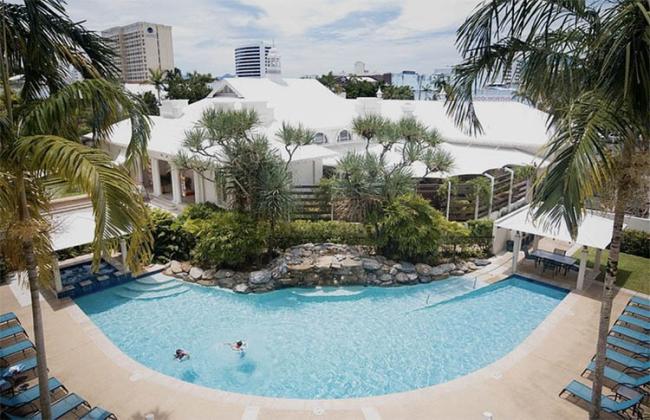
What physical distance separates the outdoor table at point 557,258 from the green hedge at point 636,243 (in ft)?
12.9

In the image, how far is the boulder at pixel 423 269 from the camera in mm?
17969

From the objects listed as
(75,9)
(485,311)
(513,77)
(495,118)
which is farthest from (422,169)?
(75,9)

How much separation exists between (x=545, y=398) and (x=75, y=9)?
43.7ft

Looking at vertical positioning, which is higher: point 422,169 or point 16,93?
point 16,93

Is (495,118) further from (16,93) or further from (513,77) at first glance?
(16,93)

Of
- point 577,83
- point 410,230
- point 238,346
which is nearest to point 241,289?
point 238,346

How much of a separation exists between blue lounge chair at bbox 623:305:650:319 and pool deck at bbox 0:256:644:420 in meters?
1.28

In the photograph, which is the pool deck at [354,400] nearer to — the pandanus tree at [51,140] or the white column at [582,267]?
the pandanus tree at [51,140]

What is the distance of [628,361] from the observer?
35.4 feet

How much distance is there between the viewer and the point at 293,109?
31.2 m

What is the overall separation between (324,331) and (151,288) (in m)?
7.31

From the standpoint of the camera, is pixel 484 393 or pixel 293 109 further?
pixel 293 109

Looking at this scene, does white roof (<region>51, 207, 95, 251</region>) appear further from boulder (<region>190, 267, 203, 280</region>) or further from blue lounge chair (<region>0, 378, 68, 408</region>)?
blue lounge chair (<region>0, 378, 68, 408</region>)

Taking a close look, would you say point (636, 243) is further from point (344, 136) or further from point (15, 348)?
point (15, 348)
